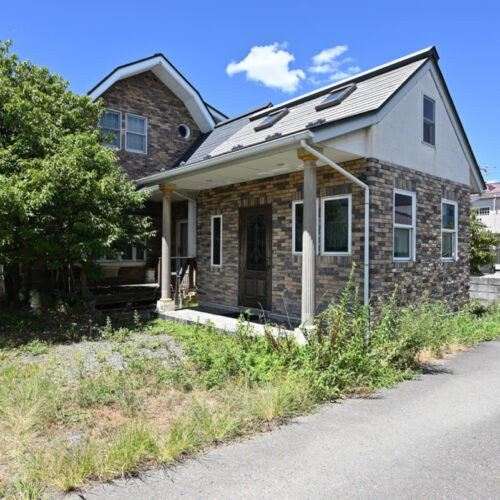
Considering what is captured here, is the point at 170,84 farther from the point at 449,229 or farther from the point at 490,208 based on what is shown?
the point at 490,208

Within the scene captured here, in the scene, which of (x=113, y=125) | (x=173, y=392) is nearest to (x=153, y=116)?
(x=113, y=125)

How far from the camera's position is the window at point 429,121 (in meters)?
8.63

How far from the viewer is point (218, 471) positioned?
3.07 metres

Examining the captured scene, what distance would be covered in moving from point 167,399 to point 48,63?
8.95 m

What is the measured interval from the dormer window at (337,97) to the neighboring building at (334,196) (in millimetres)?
40

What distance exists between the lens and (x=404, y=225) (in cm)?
786

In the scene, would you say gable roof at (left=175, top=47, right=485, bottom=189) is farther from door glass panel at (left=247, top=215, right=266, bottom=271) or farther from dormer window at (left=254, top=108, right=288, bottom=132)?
door glass panel at (left=247, top=215, right=266, bottom=271)

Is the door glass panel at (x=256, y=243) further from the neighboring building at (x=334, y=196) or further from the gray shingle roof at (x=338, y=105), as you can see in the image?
the gray shingle roof at (x=338, y=105)

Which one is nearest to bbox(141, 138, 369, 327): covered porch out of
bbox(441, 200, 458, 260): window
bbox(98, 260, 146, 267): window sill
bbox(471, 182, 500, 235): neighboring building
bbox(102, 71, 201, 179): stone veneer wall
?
bbox(102, 71, 201, 179): stone veneer wall

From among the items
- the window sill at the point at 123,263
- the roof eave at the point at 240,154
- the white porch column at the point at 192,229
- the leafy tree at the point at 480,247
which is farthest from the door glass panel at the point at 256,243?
the leafy tree at the point at 480,247

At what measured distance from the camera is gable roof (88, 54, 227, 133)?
11.9 metres

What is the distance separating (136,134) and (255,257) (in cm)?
644

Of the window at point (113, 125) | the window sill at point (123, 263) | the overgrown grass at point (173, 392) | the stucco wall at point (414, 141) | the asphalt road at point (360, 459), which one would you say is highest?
the window at point (113, 125)

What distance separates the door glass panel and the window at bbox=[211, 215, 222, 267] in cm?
111
